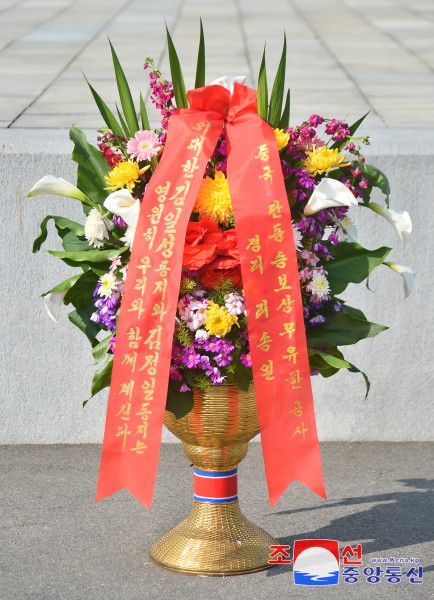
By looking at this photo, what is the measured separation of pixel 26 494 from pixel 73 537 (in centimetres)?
53

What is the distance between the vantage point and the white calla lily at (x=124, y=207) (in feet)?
11.5

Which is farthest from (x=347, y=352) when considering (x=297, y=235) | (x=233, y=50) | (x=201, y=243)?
(x=233, y=50)

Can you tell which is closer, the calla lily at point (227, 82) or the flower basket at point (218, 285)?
the flower basket at point (218, 285)

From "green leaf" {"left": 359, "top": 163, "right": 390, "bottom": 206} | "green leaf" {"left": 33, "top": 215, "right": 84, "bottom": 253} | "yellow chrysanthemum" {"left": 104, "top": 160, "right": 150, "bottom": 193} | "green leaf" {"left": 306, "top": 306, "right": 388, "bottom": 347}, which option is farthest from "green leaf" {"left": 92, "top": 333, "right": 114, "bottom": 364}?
"green leaf" {"left": 359, "top": 163, "right": 390, "bottom": 206}

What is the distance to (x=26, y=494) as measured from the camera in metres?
4.52

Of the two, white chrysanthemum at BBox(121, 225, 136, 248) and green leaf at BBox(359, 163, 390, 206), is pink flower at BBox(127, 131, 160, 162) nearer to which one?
white chrysanthemum at BBox(121, 225, 136, 248)

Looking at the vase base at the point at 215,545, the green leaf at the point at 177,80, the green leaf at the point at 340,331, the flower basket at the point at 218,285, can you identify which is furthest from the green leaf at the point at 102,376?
A: the green leaf at the point at 177,80

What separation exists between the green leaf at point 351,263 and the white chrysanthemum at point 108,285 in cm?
68

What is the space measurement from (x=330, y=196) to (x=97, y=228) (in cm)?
73

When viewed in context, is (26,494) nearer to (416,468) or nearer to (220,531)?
(220,531)

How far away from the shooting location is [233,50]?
8.52 metres

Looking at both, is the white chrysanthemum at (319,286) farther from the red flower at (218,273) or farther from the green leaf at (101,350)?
the green leaf at (101,350)

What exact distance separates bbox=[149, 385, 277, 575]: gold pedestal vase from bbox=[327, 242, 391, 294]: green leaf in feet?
1.44

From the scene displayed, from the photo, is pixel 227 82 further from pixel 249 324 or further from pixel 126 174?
pixel 249 324
